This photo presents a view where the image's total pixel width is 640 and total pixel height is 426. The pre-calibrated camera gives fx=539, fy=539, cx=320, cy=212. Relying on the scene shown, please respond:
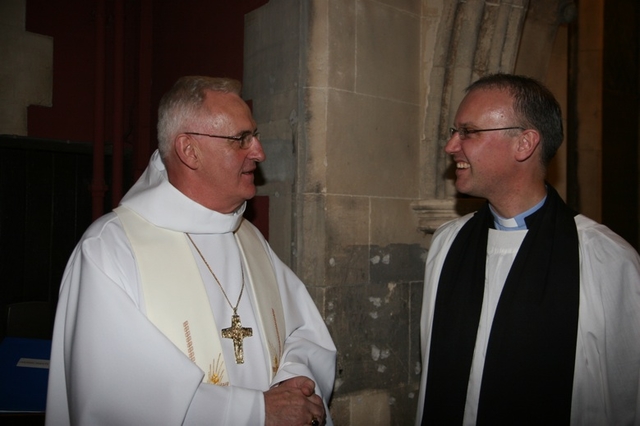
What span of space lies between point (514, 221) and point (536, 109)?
1.40 ft

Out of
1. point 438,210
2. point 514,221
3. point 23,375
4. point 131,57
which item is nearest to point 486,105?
point 514,221

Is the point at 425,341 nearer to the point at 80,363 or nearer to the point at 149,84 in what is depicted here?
the point at 80,363

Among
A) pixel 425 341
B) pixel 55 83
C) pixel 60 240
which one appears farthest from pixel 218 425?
pixel 55 83

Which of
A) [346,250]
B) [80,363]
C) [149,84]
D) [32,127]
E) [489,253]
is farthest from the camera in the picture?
[149,84]

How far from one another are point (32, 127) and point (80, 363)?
2.79 metres

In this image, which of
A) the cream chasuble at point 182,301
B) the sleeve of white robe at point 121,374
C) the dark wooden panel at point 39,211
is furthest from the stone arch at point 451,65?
the dark wooden panel at point 39,211

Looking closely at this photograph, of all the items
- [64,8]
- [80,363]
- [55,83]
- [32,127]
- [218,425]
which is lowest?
[218,425]

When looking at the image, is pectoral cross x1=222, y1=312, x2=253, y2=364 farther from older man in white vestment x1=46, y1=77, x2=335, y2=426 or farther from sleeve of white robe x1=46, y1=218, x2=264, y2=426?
sleeve of white robe x1=46, y1=218, x2=264, y2=426

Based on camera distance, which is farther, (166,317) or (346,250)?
(346,250)

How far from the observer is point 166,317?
1.80 metres

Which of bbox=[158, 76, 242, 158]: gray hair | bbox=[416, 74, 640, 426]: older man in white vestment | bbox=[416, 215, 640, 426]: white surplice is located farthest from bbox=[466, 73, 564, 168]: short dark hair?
bbox=[158, 76, 242, 158]: gray hair

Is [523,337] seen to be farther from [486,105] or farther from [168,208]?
[168,208]

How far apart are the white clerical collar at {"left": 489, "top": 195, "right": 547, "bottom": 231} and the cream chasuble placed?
37.7 inches

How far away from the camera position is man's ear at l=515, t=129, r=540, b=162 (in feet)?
6.46
